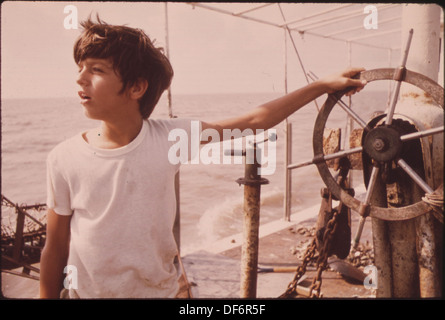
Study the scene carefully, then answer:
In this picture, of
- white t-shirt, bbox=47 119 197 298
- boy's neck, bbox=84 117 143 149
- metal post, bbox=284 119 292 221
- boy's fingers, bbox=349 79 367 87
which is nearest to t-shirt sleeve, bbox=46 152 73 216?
white t-shirt, bbox=47 119 197 298

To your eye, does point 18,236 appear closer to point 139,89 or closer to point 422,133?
point 139,89

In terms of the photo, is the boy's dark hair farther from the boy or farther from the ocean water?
the ocean water

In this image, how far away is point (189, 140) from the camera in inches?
52.4

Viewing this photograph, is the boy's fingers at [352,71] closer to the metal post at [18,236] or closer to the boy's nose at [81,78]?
the boy's nose at [81,78]

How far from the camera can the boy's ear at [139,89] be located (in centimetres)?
131

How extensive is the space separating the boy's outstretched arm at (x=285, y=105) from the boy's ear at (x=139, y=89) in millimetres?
273

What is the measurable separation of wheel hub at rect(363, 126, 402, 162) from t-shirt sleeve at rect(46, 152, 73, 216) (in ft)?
4.03

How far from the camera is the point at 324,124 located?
4.99ft

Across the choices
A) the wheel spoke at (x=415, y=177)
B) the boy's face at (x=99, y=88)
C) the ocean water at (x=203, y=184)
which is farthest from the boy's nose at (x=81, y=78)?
the ocean water at (x=203, y=184)

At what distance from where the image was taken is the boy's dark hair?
1.23 m
